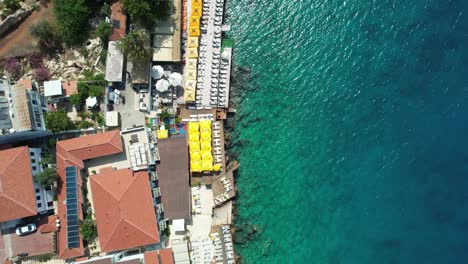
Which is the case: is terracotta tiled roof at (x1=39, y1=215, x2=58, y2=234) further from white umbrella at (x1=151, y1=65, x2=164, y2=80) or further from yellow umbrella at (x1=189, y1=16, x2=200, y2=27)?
yellow umbrella at (x1=189, y1=16, x2=200, y2=27)

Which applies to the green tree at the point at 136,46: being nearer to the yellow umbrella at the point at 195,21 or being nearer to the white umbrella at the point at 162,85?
the white umbrella at the point at 162,85

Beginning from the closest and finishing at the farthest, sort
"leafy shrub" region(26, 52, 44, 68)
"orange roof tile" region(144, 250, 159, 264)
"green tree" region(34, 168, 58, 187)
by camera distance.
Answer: "green tree" region(34, 168, 58, 187), "orange roof tile" region(144, 250, 159, 264), "leafy shrub" region(26, 52, 44, 68)

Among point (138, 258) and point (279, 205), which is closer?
point (138, 258)

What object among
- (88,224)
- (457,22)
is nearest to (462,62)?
(457,22)

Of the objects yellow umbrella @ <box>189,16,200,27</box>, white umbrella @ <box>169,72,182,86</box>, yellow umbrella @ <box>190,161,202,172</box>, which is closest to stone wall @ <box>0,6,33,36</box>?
white umbrella @ <box>169,72,182,86</box>

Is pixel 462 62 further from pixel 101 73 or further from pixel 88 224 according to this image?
pixel 88 224

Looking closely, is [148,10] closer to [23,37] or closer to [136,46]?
[136,46]
